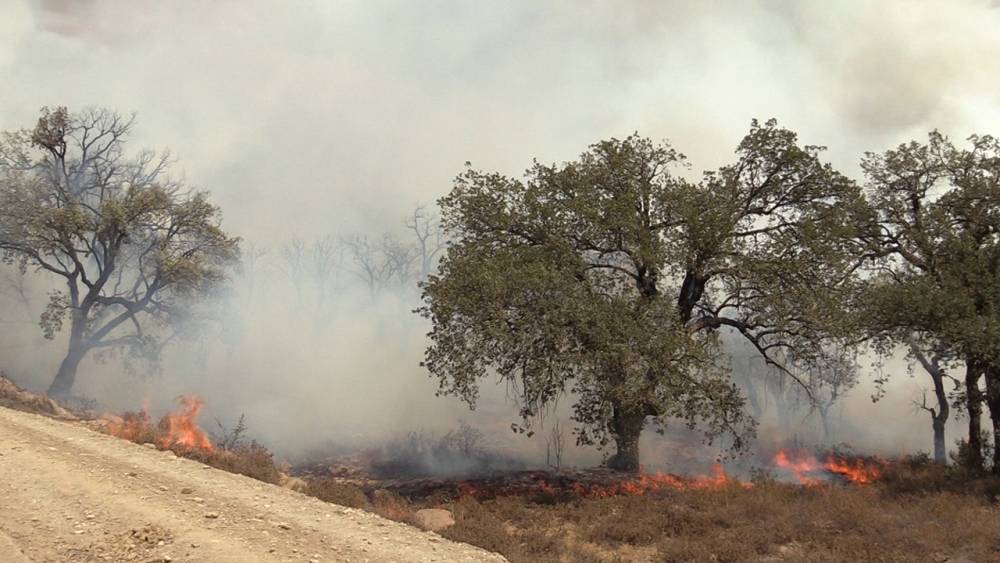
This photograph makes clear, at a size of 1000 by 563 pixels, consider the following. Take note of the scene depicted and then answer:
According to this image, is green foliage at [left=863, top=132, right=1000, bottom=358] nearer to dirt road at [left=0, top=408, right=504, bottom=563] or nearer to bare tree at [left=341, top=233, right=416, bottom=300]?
dirt road at [left=0, top=408, right=504, bottom=563]

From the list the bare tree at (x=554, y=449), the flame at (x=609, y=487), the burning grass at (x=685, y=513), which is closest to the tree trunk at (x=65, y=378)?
the burning grass at (x=685, y=513)

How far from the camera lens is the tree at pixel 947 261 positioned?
1736cm

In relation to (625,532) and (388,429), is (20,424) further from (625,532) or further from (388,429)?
(388,429)

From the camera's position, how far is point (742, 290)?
20672 millimetres

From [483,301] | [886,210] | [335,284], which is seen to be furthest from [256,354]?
[886,210]

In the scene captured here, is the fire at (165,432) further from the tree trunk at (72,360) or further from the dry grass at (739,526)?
the tree trunk at (72,360)

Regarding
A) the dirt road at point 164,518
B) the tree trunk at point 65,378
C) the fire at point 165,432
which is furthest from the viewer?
the tree trunk at point 65,378

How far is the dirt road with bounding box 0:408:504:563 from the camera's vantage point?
9477mm

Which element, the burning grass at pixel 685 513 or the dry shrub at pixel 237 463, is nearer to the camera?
the burning grass at pixel 685 513

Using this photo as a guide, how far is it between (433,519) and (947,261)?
18.9 m

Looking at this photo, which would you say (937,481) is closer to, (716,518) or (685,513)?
(716,518)


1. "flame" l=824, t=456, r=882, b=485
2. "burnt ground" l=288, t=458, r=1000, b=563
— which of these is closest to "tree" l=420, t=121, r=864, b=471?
"burnt ground" l=288, t=458, r=1000, b=563

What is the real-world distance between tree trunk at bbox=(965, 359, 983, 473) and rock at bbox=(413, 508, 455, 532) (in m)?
Answer: 17.7

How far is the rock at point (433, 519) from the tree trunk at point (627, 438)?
27.2 feet
